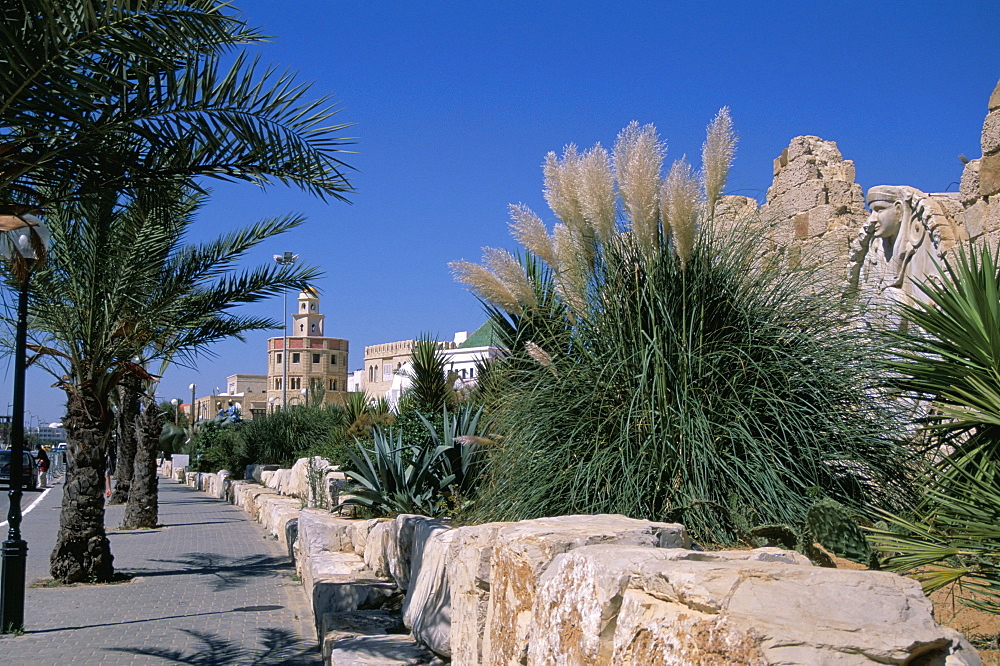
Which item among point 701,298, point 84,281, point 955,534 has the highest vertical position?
point 84,281

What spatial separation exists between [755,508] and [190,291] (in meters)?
9.87

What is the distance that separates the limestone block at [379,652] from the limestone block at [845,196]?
27.5 ft

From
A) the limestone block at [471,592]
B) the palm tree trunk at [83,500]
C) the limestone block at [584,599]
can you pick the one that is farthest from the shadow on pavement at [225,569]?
the limestone block at [584,599]

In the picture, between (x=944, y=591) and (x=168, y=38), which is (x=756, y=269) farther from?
(x=168, y=38)

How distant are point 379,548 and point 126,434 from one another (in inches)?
513

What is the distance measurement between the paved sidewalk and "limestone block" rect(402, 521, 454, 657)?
1.42 metres

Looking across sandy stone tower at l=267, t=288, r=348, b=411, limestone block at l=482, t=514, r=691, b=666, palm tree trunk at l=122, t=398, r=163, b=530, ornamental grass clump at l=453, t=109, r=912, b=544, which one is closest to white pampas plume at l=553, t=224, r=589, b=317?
ornamental grass clump at l=453, t=109, r=912, b=544

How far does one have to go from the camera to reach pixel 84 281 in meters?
10.5

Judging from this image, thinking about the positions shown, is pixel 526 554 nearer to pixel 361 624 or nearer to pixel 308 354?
pixel 361 624

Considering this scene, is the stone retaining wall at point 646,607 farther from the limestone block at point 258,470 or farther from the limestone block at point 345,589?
the limestone block at point 258,470

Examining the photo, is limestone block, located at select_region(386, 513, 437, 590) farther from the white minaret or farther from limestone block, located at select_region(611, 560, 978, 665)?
the white minaret

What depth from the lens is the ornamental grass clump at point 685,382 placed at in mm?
4559

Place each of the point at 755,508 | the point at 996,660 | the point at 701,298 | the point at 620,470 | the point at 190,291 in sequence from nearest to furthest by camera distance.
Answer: the point at 996,660 → the point at 755,508 → the point at 620,470 → the point at 701,298 → the point at 190,291

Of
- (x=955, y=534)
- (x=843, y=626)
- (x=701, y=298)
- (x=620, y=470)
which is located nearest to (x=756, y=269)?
(x=701, y=298)
